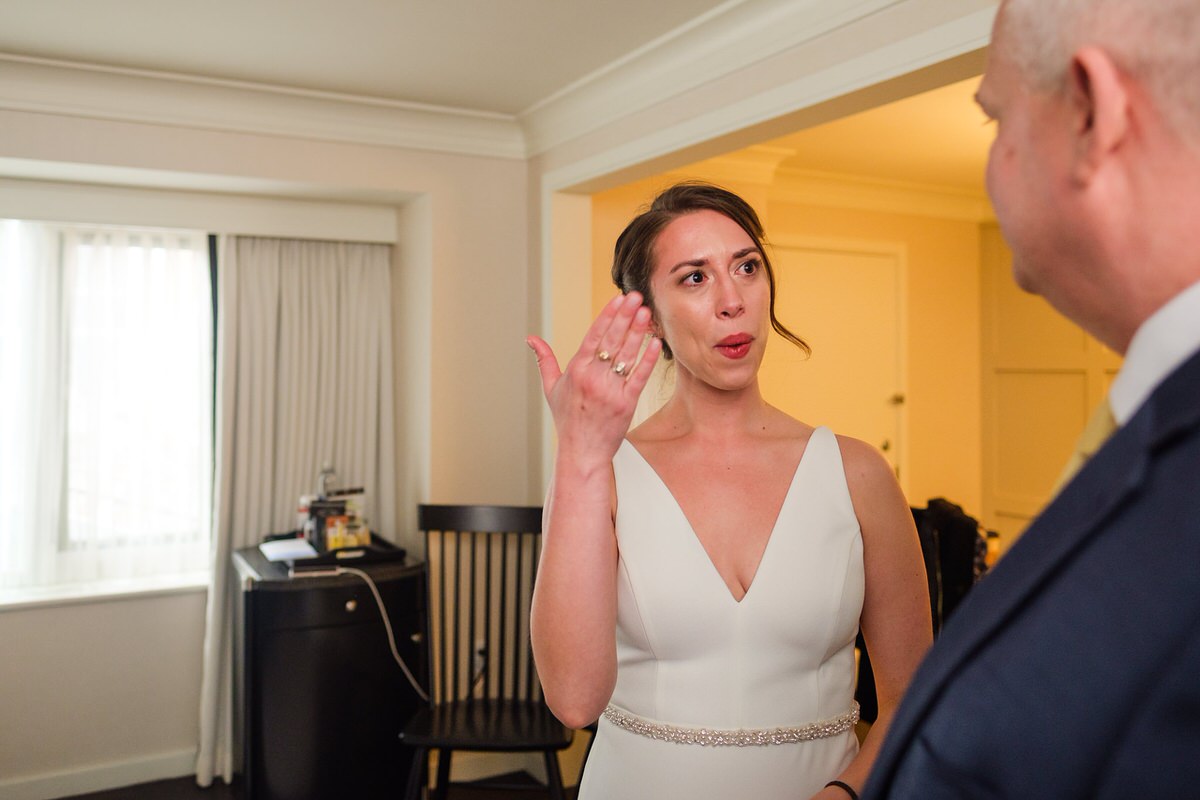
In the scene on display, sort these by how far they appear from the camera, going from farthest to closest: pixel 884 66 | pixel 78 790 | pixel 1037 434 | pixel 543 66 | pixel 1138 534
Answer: pixel 1037 434 < pixel 78 790 < pixel 543 66 < pixel 884 66 < pixel 1138 534

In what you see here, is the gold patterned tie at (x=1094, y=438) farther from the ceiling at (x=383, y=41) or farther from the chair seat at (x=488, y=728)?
the chair seat at (x=488, y=728)

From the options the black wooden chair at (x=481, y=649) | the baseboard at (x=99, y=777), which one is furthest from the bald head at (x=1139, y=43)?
the baseboard at (x=99, y=777)

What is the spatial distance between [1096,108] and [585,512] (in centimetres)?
68

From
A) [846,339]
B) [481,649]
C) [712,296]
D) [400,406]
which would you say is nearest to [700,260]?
[712,296]

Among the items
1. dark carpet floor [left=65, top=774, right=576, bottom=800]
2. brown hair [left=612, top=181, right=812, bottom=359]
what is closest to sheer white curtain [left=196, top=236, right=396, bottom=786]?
dark carpet floor [left=65, top=774, right=576, bottom=800]

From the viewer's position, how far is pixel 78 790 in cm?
355

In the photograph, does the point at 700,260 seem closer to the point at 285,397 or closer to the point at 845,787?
the point at 845,787

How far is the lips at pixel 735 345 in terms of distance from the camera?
4.79 ft

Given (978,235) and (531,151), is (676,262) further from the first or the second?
(978,235)

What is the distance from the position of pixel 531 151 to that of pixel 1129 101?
341cm

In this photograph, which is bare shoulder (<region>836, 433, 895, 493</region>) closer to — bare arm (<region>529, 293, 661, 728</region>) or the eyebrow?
the eyebrow

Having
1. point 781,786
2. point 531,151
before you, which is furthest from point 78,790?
point 781,786

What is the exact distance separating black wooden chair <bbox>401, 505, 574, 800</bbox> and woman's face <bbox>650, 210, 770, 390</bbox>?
1.17m

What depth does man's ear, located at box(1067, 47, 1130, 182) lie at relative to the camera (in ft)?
1.70
